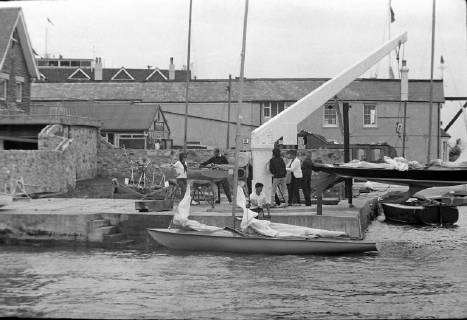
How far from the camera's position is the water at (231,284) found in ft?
49.4

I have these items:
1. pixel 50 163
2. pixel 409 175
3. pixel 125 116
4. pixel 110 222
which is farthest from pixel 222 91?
pixel 110 222

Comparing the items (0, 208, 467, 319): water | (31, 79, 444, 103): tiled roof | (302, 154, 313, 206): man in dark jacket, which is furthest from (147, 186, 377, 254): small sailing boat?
(31, 79, 444, 103): tiled roof

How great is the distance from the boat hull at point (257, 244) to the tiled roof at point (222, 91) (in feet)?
122

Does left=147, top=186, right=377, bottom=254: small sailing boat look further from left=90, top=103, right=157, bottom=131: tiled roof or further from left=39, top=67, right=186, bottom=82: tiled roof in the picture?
left=39, top=67, right=186, bottom=82: tiled roof

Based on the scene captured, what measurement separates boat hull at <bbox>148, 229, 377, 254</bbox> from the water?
0.24 metres

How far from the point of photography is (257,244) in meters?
21.6

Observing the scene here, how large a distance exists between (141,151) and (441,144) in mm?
27426

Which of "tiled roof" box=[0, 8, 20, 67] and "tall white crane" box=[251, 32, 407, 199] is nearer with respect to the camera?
"tall white crane" box=[251, 32, 407, 199]

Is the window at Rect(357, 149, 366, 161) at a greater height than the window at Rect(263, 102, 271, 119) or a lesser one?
lesser

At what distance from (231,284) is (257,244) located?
4.02 meters

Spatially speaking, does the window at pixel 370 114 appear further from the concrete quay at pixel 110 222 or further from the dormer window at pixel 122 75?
the dormer window at pixel 122 75

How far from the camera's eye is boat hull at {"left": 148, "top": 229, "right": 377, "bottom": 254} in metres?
21.4

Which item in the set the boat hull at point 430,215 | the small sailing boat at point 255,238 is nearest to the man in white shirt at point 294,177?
the small sailing boat at point 255,238

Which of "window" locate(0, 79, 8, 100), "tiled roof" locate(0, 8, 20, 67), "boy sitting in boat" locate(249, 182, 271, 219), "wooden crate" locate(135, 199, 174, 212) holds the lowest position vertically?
"wooden crate" locate(135, 199, 174, 212)
